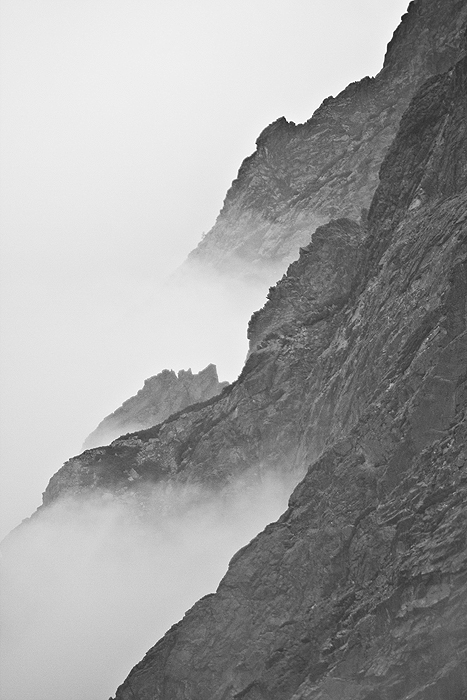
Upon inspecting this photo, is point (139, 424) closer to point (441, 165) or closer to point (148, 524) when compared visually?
point (148, 524)

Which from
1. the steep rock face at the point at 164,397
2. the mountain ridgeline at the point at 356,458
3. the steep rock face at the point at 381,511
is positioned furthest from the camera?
the steep rock face at the point at 164,397

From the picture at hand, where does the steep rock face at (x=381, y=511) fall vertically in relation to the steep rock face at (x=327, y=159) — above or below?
below

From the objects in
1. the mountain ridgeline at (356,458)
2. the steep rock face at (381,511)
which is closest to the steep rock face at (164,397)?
the mountain ridgeline at (356,458)

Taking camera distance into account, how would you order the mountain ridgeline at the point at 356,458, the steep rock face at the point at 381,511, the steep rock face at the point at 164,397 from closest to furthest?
the steep rock face at the point at 381,511 < the mountain ridgeline at the point at 356,458 < the steep rock face at the point at 164,397

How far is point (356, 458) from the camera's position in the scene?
5253 centimetres

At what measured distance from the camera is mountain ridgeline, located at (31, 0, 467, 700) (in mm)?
45125

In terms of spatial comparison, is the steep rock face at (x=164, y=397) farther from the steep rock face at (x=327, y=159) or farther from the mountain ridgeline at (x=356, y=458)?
the mountain ridgeline at (x=356, y=458)

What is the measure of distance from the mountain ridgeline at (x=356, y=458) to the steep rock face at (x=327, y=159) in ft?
12.1

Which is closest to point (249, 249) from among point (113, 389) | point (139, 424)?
point (139, 424)

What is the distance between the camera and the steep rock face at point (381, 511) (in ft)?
146

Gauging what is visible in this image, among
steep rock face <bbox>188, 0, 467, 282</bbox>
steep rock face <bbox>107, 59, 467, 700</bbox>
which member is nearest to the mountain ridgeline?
steep rock face <bbox>107, 59, 467, 700</bbox>

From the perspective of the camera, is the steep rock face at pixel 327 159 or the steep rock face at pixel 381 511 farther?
the steep rock face at pixel 327 159

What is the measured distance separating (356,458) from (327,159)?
5761 cm

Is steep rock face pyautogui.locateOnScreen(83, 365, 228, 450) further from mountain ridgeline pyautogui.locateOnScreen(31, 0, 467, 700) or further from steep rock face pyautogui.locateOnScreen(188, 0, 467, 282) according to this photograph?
mountain ridgeline pyautogui.locateOnScreen(31, 0, 467, 700)
